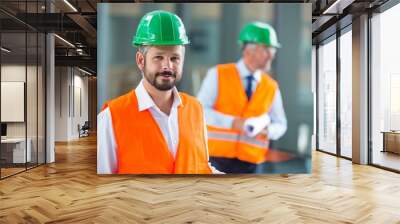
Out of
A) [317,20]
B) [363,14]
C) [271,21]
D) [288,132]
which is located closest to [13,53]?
[271,21]

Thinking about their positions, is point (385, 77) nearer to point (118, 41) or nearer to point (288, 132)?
point (288, 132)

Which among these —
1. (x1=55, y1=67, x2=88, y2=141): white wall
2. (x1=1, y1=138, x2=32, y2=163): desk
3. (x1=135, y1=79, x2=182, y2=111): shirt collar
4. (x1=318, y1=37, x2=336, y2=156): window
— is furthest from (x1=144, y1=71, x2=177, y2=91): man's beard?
(x1=55, y1=67, x2=88, y2=141): white wall

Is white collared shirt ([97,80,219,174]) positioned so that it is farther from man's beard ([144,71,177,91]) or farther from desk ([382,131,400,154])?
desk ([382,131,400,154])

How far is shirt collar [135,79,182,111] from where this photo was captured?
22.2 ft

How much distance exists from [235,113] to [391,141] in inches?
150

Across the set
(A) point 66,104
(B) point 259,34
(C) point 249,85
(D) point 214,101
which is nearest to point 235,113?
(D) point 214,101

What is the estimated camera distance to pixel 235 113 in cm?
693

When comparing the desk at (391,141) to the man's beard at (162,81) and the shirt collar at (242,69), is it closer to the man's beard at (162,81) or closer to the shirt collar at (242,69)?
the shirt collar at (242,69)

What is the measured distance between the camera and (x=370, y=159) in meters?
9.11

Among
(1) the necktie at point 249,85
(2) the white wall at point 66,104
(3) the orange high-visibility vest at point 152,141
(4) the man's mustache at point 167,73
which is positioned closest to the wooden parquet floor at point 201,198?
(3) the orange high-visibility vest at point 152,141

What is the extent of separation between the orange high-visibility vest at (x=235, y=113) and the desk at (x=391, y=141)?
3134 millimetres

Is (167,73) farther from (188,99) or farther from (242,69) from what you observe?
(242,69)

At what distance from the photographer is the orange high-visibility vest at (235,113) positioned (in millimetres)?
6922

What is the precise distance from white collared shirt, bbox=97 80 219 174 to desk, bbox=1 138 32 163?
6.40 ft
